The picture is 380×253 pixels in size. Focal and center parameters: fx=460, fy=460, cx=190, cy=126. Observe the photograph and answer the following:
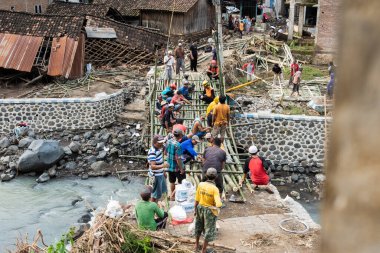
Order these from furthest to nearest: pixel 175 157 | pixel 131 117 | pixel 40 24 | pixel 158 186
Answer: pixel 40 24, pixel 131 117, pixel 175 157, pixel 158 186

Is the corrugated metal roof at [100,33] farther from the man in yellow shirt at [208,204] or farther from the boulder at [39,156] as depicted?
the man in yellow shirt at [208,204]

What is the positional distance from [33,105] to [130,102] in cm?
397

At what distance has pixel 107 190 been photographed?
1439cm

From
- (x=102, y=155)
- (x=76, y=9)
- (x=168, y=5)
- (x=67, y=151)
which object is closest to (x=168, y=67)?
(x=102, y=155)

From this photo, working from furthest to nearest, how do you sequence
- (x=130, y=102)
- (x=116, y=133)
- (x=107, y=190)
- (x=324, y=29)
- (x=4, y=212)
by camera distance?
(x=324, y=29) → (x=130, y=102) → (x=116, y=133) → (x=107, y=190) → (x=4, y=212)

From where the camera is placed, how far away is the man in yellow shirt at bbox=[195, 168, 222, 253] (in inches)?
271

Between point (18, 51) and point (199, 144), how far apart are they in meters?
11.8

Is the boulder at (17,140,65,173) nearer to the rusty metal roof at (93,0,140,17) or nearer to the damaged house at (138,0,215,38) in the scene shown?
the damaged house at (138,0,215,38)

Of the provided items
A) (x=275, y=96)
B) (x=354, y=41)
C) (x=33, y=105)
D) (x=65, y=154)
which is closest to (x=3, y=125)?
(x=33, y=105)

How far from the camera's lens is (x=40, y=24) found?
21641 mm

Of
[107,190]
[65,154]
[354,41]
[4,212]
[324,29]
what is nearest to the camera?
[354,41]

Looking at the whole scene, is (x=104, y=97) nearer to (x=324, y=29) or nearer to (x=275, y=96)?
(x=275, y=96)

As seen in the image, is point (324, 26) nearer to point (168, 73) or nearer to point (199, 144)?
point (168, 73)

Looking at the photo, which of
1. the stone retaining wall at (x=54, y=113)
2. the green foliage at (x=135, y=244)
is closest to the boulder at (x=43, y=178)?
the stone retaining wall at (x=54, y=113)
